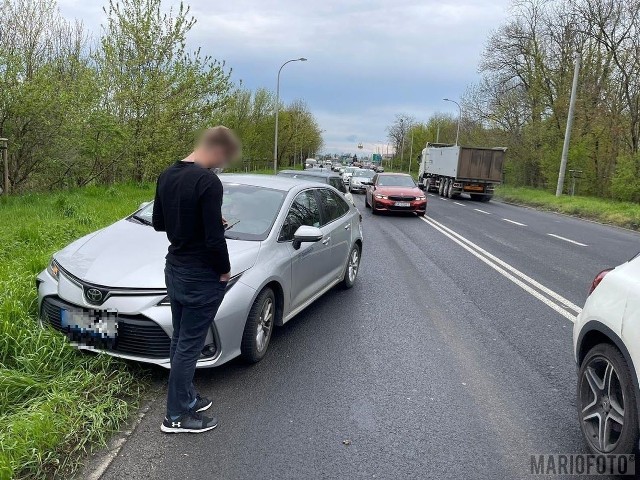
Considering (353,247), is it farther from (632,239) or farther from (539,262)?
(632,239)

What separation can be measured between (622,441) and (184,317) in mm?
2540

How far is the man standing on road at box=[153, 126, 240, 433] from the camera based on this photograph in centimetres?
282

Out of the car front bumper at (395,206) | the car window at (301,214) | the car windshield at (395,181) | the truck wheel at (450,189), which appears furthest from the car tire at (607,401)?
the truck wheel at (450,189)

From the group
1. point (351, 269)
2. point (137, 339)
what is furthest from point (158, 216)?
point (351, 269)

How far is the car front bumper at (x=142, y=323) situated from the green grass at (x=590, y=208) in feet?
59.2

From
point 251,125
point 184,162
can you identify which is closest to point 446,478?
point 184,162

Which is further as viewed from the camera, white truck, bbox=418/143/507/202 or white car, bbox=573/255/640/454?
white truck, bbox=418/143/507/202

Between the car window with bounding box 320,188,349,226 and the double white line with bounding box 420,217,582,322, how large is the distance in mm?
2932

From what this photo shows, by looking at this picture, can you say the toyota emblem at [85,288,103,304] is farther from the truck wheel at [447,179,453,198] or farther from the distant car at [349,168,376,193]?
the distant car at [349,168,376,193]

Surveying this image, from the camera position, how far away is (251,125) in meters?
42.6

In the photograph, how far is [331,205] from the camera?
6316 mm

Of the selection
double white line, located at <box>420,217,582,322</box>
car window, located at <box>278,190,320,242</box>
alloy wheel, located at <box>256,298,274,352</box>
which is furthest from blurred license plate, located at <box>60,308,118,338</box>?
double white line, located at <box>420,217,582,322</box>

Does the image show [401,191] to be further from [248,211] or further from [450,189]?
[248,211]

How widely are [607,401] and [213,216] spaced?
8.20 ft
